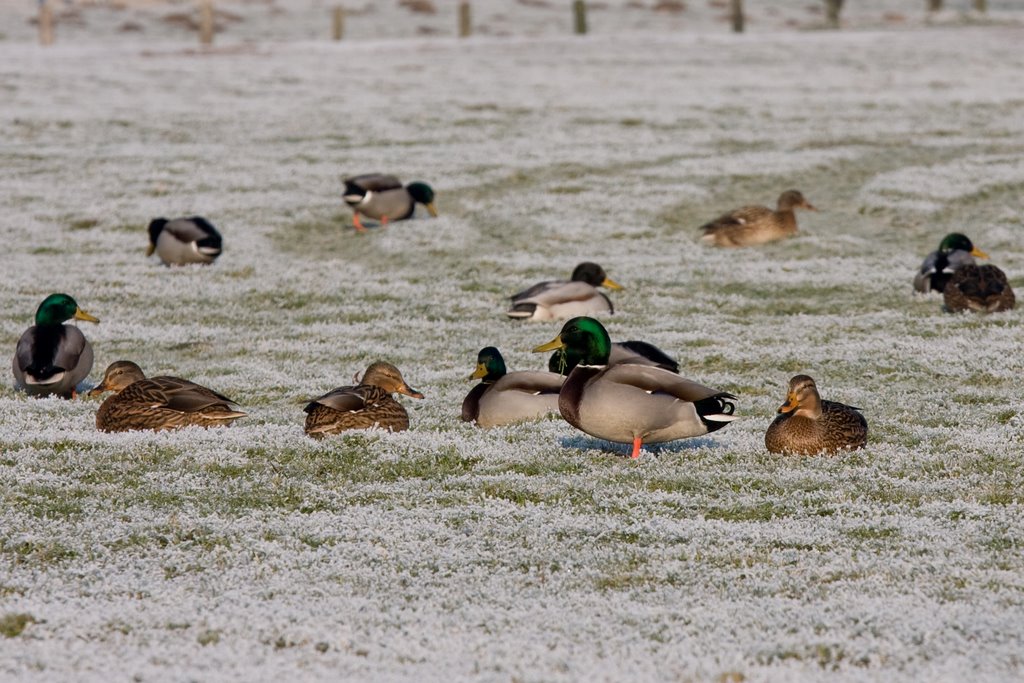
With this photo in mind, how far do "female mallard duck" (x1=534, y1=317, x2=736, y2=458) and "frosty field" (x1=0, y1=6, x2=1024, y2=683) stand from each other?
0.44 m

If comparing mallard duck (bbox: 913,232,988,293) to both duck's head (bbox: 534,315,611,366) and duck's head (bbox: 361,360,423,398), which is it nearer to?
duck's head (bbox: 361,360,423,398)

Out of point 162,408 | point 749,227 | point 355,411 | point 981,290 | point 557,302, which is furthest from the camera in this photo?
point 749,227

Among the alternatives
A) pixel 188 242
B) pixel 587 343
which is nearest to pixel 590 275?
pixel 188 242

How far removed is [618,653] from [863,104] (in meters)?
46.1

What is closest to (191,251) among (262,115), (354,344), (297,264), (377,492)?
(297,264)

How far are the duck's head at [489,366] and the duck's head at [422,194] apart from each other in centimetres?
1775

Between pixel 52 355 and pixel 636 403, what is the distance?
7.46 metres

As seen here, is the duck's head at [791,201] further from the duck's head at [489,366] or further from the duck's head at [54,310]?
the duck's head at [54,310]

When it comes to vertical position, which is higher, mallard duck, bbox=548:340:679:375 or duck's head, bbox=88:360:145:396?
mallard duck, bbox=548:340:679:375

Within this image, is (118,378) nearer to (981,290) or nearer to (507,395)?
(507,395)

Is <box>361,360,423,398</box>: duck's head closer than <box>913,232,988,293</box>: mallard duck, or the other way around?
<box>361,360,423,398</box>: duck's head

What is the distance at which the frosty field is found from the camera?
8.58 m

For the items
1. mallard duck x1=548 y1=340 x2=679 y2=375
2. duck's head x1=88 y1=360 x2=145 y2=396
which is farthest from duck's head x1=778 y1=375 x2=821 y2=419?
duck's head x1=88 y1=360 x2=145 y2=396

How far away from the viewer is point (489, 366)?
14.4 m
